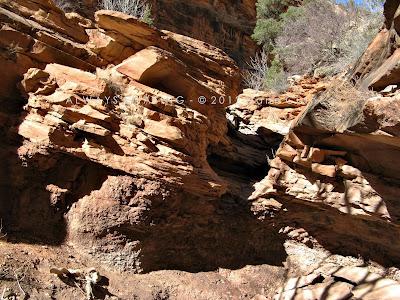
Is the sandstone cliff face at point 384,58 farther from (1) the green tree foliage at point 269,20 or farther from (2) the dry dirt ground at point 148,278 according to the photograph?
(1) the green tree foliage at point 269,20

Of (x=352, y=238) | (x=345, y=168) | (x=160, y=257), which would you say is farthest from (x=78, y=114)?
(x=352, y=238)

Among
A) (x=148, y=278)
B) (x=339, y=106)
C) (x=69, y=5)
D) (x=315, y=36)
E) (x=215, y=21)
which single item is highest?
(x=315, y=36)

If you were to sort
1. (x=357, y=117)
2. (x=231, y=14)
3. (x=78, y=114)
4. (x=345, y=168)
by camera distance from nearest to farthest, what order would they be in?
(x=357, y=117) → (x=78, y=114) → (x=345, y=168) → (x=231, y=14)

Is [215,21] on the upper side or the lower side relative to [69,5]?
upper

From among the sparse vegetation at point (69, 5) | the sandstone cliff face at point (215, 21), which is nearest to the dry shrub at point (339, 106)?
the sparse vegetation at point (69, 5)

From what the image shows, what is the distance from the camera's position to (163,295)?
586 centimetres

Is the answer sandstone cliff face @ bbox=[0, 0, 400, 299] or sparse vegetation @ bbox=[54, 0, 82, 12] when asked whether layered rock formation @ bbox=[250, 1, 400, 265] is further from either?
sparse vegetation @ bbox=[54, 0, 82, 12]

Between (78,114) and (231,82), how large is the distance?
11.8 feet

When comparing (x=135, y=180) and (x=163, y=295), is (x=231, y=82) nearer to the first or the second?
(x=135, y=180)

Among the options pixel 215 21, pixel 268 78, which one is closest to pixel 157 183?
pixel 268 78

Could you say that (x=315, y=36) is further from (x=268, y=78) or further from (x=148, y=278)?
(x=148, y=278)

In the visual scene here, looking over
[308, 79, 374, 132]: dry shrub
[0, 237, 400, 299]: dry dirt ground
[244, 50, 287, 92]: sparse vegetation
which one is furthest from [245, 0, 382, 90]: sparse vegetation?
[0, 237, 400, 299]: dry dirt ground

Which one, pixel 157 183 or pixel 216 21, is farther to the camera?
pixel 216 21

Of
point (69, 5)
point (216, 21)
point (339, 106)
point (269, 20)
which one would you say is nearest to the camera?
point (339, 106)
